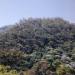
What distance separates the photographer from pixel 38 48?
18969mm

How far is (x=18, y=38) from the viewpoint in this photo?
1961 centimetres

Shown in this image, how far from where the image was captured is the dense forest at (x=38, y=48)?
15.6 metres

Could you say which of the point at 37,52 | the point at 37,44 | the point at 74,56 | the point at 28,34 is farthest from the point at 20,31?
the point at 74,56

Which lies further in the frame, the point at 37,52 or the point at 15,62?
the point at 37,52

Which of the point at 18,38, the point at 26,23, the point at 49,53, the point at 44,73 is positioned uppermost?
the point at 26,23

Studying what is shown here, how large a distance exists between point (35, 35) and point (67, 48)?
121 inches

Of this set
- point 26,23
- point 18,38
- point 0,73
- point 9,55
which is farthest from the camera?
point 26,23

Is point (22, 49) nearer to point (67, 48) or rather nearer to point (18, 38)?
point (18, 38)

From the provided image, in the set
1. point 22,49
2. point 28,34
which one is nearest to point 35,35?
point 28,34

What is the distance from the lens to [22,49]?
61.0ft

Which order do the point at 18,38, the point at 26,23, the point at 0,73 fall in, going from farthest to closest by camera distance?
the point at 26,23
the point at 18,38
the point at 0,73

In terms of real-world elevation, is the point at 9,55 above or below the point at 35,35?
below

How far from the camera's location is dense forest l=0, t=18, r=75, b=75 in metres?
15.6

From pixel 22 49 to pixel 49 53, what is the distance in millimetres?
2290
